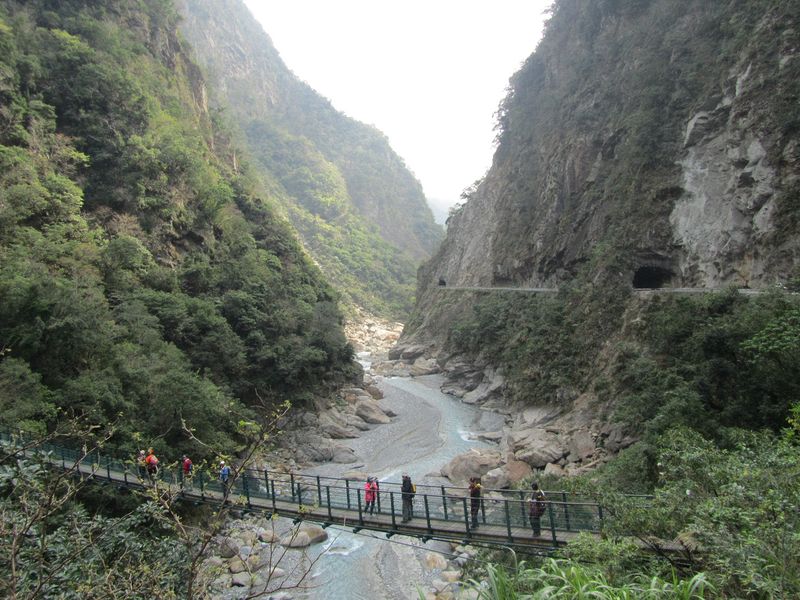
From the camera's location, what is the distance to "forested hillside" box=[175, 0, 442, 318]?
92.3m

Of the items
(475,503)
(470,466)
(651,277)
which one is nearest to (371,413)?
(470,466)

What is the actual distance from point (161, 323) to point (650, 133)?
25.4 meters

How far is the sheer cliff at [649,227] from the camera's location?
1539 cm

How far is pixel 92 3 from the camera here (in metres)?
30.4

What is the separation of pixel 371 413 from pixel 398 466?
7.66 metres

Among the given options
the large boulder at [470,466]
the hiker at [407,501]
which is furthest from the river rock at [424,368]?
the hiker at [407,501]

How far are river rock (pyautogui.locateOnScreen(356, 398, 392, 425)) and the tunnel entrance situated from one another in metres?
15.6

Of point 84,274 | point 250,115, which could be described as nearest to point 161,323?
point 84,274

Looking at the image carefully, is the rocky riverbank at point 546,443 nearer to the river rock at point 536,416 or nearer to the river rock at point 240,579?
the river rock at point 536,416

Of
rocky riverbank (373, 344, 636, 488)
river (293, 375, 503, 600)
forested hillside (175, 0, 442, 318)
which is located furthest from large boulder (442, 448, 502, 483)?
forested hillside (175, 0, 442, 318)

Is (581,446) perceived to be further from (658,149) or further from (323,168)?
(323,168)

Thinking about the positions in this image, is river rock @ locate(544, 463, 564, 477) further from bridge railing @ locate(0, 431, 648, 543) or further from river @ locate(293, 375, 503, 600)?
bridge railing @ locate(0, 431, 648, 543)

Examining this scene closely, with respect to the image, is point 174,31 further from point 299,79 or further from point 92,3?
point 299,79

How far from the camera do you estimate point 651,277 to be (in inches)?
982
